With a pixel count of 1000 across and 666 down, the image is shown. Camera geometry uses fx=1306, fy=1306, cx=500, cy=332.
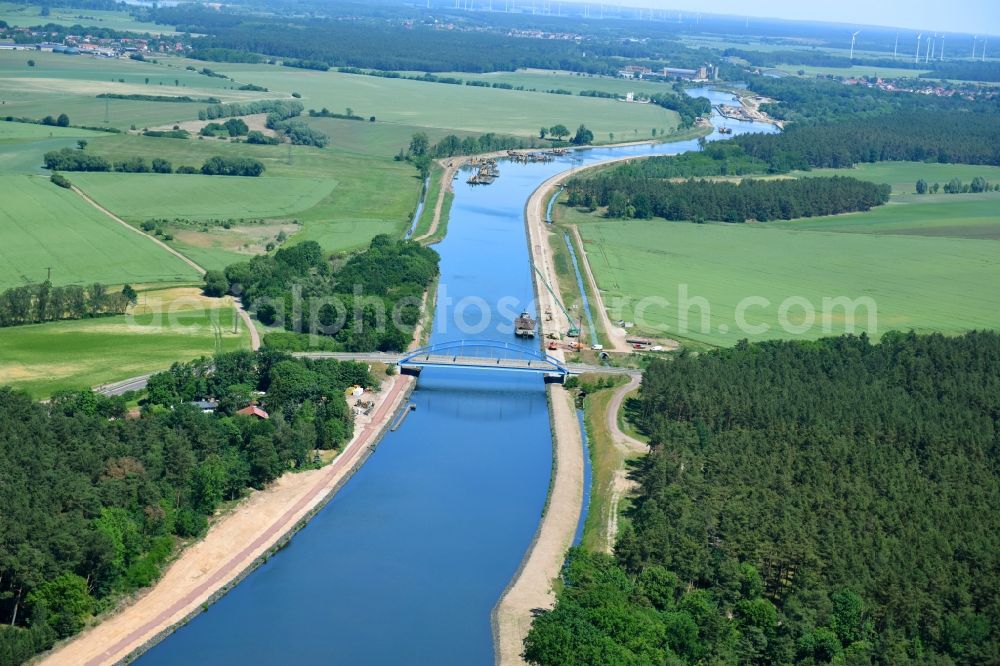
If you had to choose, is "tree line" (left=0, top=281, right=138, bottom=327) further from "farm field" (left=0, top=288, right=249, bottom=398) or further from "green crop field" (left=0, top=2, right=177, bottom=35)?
"green crop field" (left=0, top=2, right=177, bottom=35)

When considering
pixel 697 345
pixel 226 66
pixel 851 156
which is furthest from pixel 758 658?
pixel 226 66

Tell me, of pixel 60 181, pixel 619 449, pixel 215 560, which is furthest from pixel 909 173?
pixel 215 560

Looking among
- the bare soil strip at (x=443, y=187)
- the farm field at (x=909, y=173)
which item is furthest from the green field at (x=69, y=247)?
the farm field at (x=909, y=173)

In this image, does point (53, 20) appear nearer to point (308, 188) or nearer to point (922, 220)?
point (308, 188)

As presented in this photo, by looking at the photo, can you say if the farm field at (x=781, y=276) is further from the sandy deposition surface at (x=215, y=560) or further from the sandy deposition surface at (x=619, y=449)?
the sandy deposition surface at (x=215, y=560)

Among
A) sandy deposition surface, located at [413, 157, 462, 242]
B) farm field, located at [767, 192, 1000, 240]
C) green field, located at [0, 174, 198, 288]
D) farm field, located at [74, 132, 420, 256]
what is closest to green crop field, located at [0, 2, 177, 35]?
→ farm field, located at [74, 132, 420, 256]

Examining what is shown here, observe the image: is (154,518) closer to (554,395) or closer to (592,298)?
(554,395)
